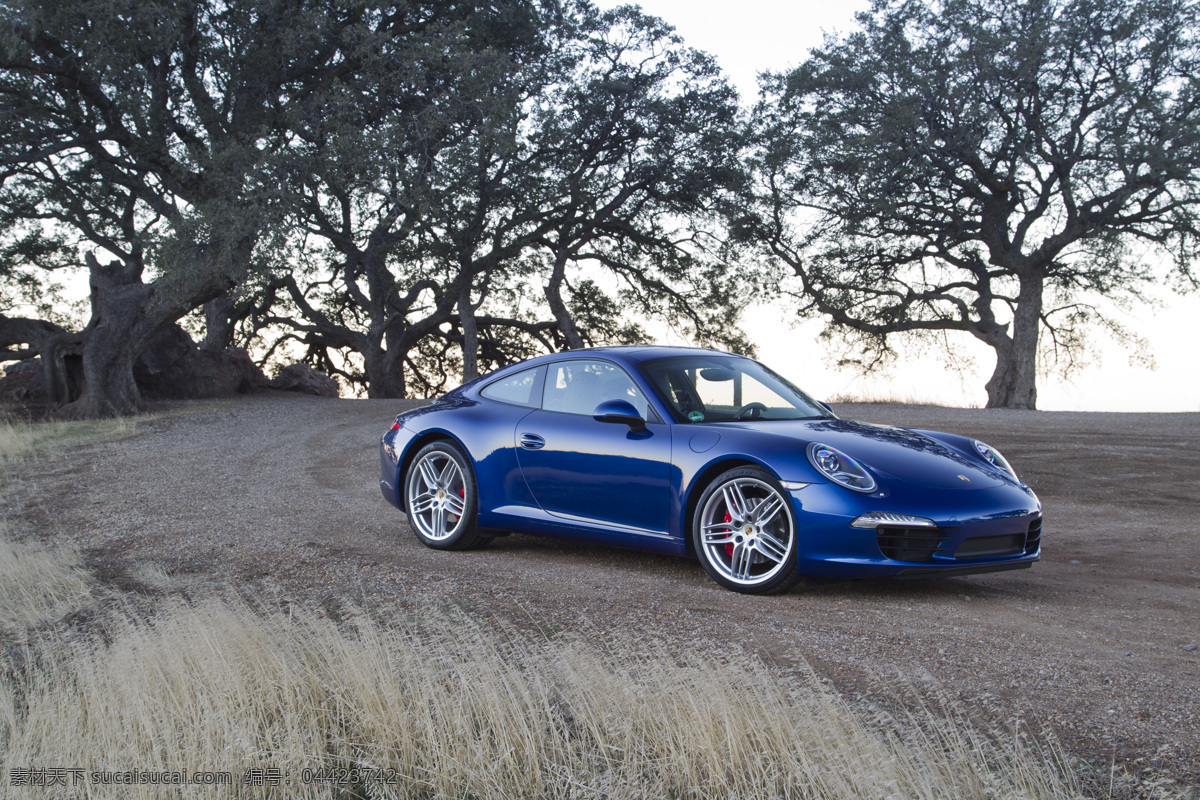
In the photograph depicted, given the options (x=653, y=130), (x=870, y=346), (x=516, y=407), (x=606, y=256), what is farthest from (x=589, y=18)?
(x=516, y=407)

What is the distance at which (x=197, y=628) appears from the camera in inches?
177

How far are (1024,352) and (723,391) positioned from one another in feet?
77.5

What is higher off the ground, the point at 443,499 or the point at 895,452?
the point at 895,452

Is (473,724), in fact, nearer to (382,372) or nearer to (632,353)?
(632,353)

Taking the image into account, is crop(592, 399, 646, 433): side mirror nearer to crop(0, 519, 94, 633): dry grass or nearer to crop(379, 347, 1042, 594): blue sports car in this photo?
crop(379, 347, 1042, 594): blue sports car

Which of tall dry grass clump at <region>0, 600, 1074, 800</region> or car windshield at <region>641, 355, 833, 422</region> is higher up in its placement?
car windshield at <region>641, 355, 833, 422</region>

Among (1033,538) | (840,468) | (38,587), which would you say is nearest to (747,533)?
(840,468)

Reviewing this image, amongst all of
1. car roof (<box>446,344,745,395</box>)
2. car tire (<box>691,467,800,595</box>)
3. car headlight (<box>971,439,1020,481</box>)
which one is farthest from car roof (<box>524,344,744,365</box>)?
car headlight (<box>971,439,1020,481</box>)

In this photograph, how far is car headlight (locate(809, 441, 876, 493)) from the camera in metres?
5.26

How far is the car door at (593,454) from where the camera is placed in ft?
19.6

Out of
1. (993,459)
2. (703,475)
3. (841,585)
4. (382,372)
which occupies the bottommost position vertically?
(841,585)

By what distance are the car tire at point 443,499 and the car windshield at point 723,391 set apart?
1608mm

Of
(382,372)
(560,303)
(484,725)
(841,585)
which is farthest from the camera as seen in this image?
(382,372)

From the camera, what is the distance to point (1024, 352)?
27.4 metres
